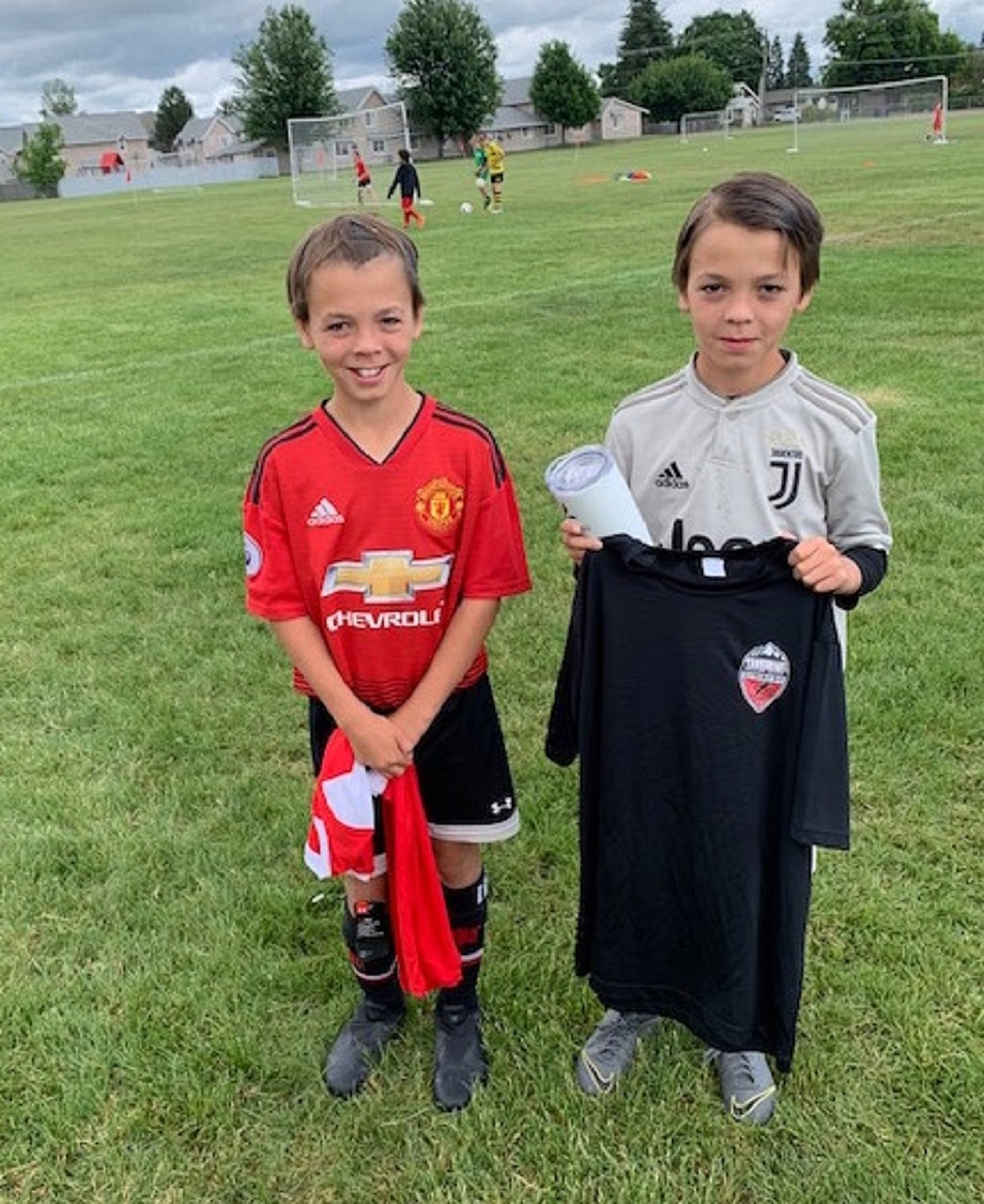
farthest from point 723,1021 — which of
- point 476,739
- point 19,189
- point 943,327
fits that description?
point 19,189

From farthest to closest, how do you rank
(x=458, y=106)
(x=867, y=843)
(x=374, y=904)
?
(x=458, y=106) < (x=867, y=843) < (x=374, y=904)

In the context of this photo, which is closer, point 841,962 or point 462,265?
point 841,962

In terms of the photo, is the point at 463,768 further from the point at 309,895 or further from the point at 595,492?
the point at 309,895

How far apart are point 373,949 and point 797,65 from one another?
13654cm

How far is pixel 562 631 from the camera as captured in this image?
410 centimetres

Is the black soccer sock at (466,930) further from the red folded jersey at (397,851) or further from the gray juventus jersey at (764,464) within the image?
the gray juventus jersey at (764,464)

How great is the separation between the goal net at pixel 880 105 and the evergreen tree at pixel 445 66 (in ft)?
96.1

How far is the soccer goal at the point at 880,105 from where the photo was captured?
36250 millimetres

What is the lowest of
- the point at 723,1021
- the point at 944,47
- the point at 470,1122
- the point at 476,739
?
the point at 470,1122

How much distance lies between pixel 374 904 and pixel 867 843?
1398mm

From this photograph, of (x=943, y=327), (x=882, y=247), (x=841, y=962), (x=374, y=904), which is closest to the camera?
(x=374, y=904)

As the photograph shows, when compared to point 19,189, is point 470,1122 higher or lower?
lower

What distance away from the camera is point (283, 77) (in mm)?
63031

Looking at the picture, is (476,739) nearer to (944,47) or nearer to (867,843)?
(867,843)
